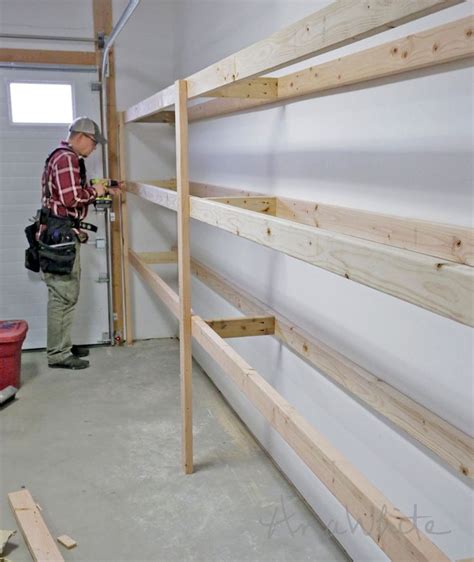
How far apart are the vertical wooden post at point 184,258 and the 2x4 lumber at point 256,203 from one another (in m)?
0.16

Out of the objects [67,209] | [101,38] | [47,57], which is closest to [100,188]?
[67,209]

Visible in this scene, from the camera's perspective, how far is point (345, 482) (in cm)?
147

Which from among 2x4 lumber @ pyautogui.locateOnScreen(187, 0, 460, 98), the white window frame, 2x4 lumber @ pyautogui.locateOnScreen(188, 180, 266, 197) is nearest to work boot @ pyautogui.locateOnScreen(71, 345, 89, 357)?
2x4 lumber @ pyautogui.locateOnScreen(188, 180, 266, 197)

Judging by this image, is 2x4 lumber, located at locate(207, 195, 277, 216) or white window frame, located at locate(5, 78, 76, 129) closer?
2x4 lumber, located at locate(207, 195, 277, 216)

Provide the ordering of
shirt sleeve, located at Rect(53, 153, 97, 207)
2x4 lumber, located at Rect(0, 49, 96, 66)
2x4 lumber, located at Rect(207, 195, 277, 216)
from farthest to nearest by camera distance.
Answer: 2x4 lumber, located at Rect(0, 49, 96, 66)
shirt sleeve, located at Rect(53, 153, 97, 207)
2x4 lumber, located at Rect(207, 195, 277, 216)

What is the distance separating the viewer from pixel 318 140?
2414mm

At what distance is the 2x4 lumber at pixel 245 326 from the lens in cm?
287

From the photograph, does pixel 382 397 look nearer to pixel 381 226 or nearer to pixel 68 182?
pixel 381 226

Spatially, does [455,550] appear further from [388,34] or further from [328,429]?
[388,34]

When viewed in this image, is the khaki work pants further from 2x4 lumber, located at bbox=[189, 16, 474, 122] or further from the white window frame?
2x4 lumber, located at bbox=[189, 16, 474, 122]

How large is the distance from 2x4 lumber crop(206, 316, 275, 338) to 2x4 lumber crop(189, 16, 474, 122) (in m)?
1.02

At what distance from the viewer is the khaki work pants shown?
14.7ft

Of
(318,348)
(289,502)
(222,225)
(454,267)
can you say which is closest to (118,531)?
(289,502)

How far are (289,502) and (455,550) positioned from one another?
1.14m
